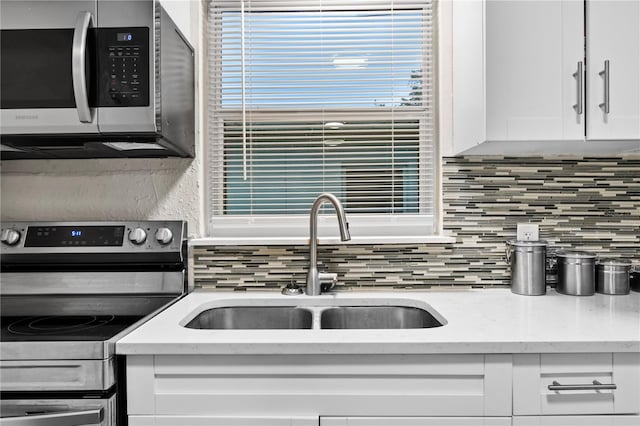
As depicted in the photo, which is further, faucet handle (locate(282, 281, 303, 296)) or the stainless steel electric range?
faucet handle (locate(282, 281, 303, 296))

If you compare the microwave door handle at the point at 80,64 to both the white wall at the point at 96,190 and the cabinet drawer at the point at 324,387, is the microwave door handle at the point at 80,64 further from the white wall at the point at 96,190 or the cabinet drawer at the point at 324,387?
the cabinet drawer at the point at 324,387

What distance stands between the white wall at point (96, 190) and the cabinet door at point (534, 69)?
1.14 m

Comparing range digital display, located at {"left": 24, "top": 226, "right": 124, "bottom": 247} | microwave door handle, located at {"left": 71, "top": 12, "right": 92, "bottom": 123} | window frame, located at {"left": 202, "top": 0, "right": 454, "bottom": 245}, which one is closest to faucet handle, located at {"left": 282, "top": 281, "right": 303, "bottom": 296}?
window frame, located at {"left": 202, "top": 0, "right": 454, "bottom": 245}

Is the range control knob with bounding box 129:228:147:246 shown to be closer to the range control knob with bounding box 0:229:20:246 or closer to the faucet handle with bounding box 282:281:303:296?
the range control knob with bounding box 0:229:20:246

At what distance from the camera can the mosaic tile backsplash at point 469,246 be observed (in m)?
1.68

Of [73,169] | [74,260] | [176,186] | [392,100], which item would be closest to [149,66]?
[176,186]

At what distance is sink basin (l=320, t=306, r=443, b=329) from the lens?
1553 mm

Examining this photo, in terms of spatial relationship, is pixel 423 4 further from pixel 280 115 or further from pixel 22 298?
pixel 22 298

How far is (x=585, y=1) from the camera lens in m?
1.32

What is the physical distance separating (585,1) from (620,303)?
3.27 ft

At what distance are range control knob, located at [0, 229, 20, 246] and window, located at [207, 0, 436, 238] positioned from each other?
703mm

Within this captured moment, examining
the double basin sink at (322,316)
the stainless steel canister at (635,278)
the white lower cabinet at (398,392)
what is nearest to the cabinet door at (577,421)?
the white lower cabinet at (398,392)

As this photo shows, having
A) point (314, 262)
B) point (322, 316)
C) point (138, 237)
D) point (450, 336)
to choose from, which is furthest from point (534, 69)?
point (138, 237)

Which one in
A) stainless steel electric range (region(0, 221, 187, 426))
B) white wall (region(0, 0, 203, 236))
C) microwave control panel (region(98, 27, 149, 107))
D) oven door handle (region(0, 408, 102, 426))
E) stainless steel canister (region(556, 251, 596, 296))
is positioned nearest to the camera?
oven door handle (region(0, 408, 102, 426))
